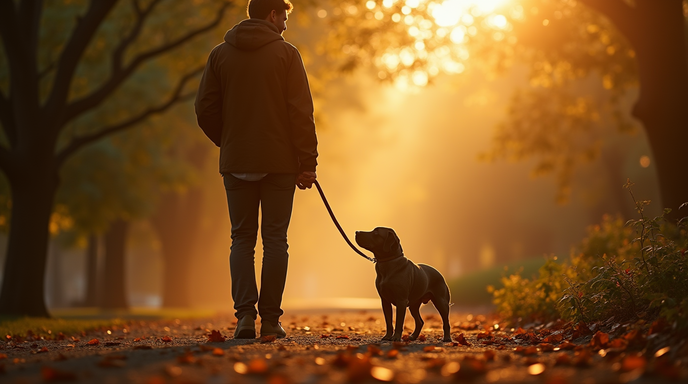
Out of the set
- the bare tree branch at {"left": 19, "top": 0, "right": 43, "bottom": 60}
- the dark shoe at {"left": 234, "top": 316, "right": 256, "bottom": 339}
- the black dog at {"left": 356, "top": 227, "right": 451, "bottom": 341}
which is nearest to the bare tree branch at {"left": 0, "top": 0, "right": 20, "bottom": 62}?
the bare tree branch at {"left": 19, "top": 0, "right": 43, "bottom": 60}

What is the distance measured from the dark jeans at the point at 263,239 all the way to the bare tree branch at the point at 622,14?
22.6 feet

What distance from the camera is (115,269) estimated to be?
23.0m

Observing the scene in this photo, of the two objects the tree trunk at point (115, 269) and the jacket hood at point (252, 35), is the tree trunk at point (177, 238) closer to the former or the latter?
the tree trunk at point (115, 269)

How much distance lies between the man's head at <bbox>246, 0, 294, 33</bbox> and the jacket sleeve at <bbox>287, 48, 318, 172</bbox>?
0.36m

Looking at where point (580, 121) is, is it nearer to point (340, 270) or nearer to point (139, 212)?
point (139, 212)

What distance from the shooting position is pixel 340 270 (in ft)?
296

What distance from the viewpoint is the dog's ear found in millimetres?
5711

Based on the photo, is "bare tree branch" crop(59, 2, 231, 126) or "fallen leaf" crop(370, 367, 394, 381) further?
"bare tree branch" crop(59, 2, 231, 126)

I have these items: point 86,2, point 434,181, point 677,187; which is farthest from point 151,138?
point 434,181

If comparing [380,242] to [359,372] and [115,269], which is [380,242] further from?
[115,269]

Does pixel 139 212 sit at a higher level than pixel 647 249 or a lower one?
higher

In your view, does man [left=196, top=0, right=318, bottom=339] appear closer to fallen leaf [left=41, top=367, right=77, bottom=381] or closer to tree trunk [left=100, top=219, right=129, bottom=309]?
fallen leaf [left=41, top=367, right=77, bottom=381]

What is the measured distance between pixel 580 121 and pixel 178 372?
16549 mm

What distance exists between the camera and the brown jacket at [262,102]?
5824mm
